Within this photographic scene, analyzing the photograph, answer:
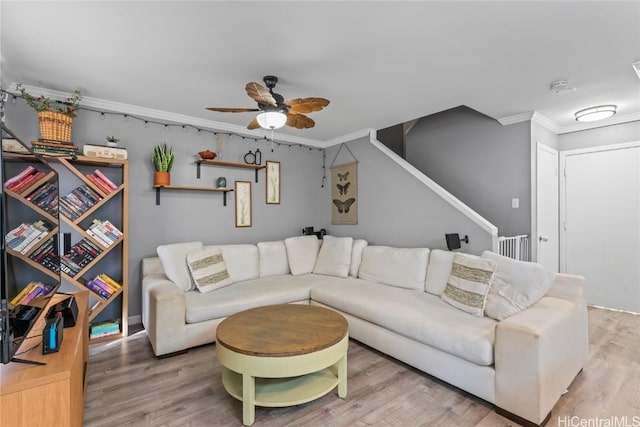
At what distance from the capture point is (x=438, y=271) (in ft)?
9.87

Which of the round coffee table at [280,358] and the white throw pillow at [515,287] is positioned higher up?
the white throw pillow at [515,287]

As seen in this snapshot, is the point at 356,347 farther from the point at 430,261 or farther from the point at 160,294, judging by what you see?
the point at 160,294

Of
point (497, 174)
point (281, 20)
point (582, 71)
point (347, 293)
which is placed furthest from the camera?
point (497, 174)

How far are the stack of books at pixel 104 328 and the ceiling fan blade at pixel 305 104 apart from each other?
106 inches

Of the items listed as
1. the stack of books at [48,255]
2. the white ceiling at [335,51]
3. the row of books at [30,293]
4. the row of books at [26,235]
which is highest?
the white ceiling at [335,51]

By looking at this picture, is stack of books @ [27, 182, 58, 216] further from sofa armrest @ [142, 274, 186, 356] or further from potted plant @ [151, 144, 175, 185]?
potted plant @ [151, 144, 175, 185]

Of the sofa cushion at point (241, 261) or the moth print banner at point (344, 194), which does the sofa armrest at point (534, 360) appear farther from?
the moth print banner at point (344, 194)

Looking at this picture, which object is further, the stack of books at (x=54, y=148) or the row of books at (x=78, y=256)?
the row of books at (x=78, y=256)

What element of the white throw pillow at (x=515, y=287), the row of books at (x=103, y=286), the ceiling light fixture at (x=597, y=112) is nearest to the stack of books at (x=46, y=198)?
the row of books at (x=103, y=286)

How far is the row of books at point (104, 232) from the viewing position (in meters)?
2.95

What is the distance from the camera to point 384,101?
125 inches

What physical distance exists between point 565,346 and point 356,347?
1.57m

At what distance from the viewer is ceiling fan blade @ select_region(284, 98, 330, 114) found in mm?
2239

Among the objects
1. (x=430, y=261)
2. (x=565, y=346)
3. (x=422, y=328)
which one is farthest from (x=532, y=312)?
(x=430, y=261)
